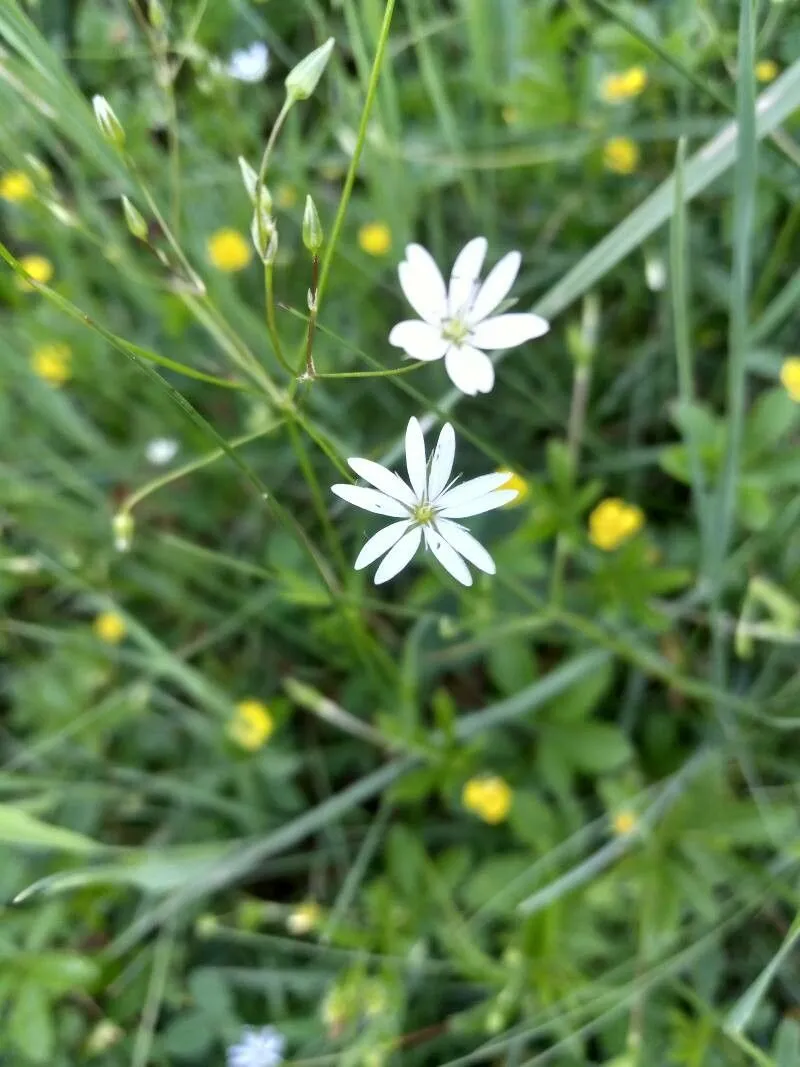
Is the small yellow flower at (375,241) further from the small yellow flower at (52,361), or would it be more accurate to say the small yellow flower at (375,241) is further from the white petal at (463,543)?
the white petal at (463,543)

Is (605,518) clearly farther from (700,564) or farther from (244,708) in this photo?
(244,708)

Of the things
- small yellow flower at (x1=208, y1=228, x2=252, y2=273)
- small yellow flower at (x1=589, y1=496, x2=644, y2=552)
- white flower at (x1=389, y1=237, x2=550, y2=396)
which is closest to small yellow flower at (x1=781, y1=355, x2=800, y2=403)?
Answer: small yellow flower at (x1=589, y1=496, x2=644, y2=552)

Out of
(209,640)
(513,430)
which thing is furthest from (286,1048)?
(513,430)

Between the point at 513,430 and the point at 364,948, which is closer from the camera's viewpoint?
the point at 364,948

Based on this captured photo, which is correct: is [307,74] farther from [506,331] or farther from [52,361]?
[52,361]

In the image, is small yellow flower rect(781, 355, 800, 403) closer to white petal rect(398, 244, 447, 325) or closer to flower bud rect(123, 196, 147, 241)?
white petal rect(398, 244, 447, 325)

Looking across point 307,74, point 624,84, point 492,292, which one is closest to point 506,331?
point 492,292
